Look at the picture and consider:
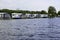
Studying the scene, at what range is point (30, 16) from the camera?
502 feet

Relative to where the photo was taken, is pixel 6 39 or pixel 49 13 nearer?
pixel 6 39

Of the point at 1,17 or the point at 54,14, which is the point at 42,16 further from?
the point at 1,17

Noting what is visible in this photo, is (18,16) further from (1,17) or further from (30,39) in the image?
(30,39)

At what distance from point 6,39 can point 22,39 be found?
1815mm

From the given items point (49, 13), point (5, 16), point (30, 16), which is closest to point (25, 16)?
point (30, 16)

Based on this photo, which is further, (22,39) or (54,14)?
(54,14)

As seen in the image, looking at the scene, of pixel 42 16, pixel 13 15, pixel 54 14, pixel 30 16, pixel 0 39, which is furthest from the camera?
pixel 54 14

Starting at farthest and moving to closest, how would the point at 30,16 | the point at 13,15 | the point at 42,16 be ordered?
the point at 42,16
the point at 30,16
the point at 13,15

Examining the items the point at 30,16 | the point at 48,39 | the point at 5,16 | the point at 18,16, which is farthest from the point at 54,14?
the point at 48,39

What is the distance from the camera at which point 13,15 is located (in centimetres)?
14150

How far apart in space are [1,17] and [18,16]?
16.2 metres

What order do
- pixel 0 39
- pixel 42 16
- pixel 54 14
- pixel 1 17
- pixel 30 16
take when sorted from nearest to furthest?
1. pixel 0 39
2. pixel 1 17
3. pixel 30 16
4. pixel 42 16
5. pixel 54 14

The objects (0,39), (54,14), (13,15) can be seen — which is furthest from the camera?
(54,14)

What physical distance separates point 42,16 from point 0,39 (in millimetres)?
145648
